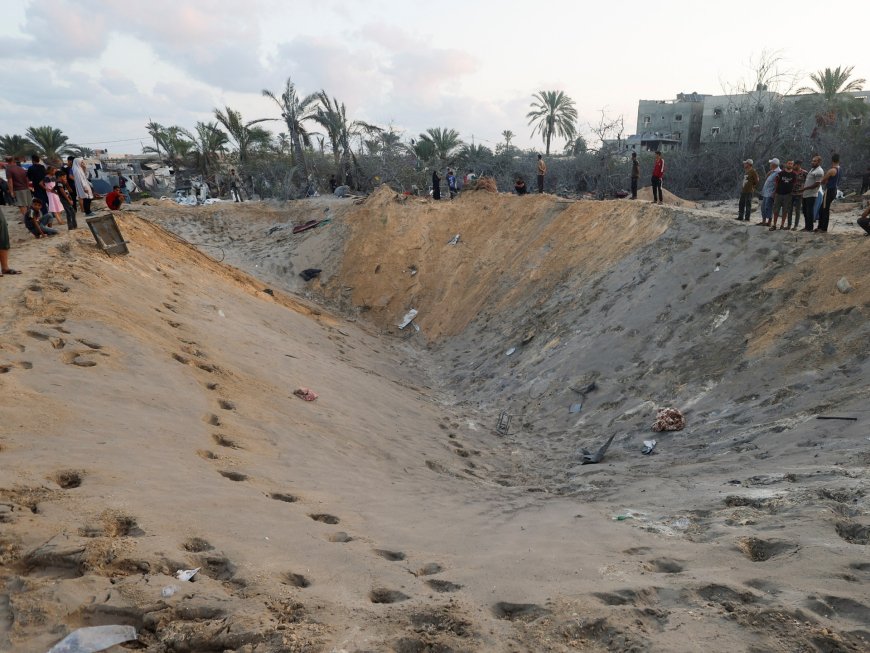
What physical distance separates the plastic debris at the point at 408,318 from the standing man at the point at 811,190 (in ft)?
28.6

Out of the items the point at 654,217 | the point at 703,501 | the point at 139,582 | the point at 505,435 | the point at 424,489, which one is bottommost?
the point at 505,435

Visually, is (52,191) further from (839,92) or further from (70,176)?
(839,92)

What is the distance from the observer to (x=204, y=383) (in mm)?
6113

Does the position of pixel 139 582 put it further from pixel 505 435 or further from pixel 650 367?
pixel 650 367

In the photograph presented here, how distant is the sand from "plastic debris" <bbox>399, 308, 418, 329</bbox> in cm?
191

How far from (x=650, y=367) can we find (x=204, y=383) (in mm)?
5847

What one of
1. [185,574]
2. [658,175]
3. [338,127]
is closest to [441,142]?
[338,127]

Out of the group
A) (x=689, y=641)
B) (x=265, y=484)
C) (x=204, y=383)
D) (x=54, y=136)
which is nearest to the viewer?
(x=689, y=641)

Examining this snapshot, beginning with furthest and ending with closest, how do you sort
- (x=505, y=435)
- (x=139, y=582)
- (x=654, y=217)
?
(x=654, y=217) → (x=505, y=435) → (x=139, y=582)

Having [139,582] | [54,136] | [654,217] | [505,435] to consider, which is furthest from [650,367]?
[54,136]

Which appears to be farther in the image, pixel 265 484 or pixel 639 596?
pixel 265 484

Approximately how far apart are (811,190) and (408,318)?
899 centimetres

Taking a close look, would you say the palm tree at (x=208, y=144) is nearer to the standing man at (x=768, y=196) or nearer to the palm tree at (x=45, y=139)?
the palm tree at (x=45, y=139)

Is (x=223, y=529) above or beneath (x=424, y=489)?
above
